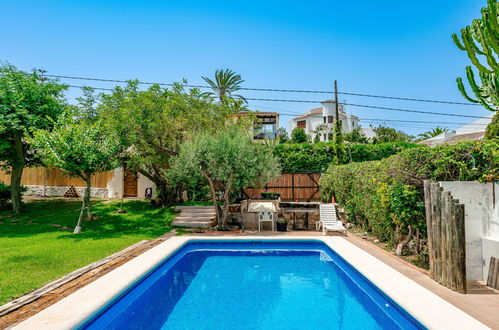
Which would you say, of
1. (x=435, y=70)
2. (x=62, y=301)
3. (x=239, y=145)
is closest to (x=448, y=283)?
(x=62, y=301)

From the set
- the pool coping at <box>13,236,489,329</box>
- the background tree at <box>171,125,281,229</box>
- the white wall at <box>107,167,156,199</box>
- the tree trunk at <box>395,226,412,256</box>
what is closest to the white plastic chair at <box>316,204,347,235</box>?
the background tree at <box>171,125,281,229</box>

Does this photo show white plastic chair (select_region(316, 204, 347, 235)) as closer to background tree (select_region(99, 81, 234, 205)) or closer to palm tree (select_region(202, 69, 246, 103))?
background tree (select_region(99, 81, 234, 205))

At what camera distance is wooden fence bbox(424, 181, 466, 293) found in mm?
4992

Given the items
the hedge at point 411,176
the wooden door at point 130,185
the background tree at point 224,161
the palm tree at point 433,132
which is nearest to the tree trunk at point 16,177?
the wooden door at point 130,185

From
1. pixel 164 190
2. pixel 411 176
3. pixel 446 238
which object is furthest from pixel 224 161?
pixel 446 238

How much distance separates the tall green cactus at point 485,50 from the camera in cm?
508

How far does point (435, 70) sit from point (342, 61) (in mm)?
6777

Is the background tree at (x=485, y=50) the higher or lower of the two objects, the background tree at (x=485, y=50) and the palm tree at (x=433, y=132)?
the lower

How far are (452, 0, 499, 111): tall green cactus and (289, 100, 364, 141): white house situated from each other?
137 ft

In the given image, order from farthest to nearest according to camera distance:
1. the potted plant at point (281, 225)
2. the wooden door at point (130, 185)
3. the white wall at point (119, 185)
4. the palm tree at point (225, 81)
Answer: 1. the palm tree at point (225, 81)
2. the wooden door at point (130, 185)
3. the white wall at point (119, 185)
4. the potted plant at point (281, 225)

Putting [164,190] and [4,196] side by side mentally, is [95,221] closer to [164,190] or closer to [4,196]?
[164,190]

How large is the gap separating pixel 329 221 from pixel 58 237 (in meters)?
10.4

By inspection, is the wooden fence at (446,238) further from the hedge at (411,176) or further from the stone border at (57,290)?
the stone border at (57,290)

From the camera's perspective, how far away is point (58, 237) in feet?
33.1
